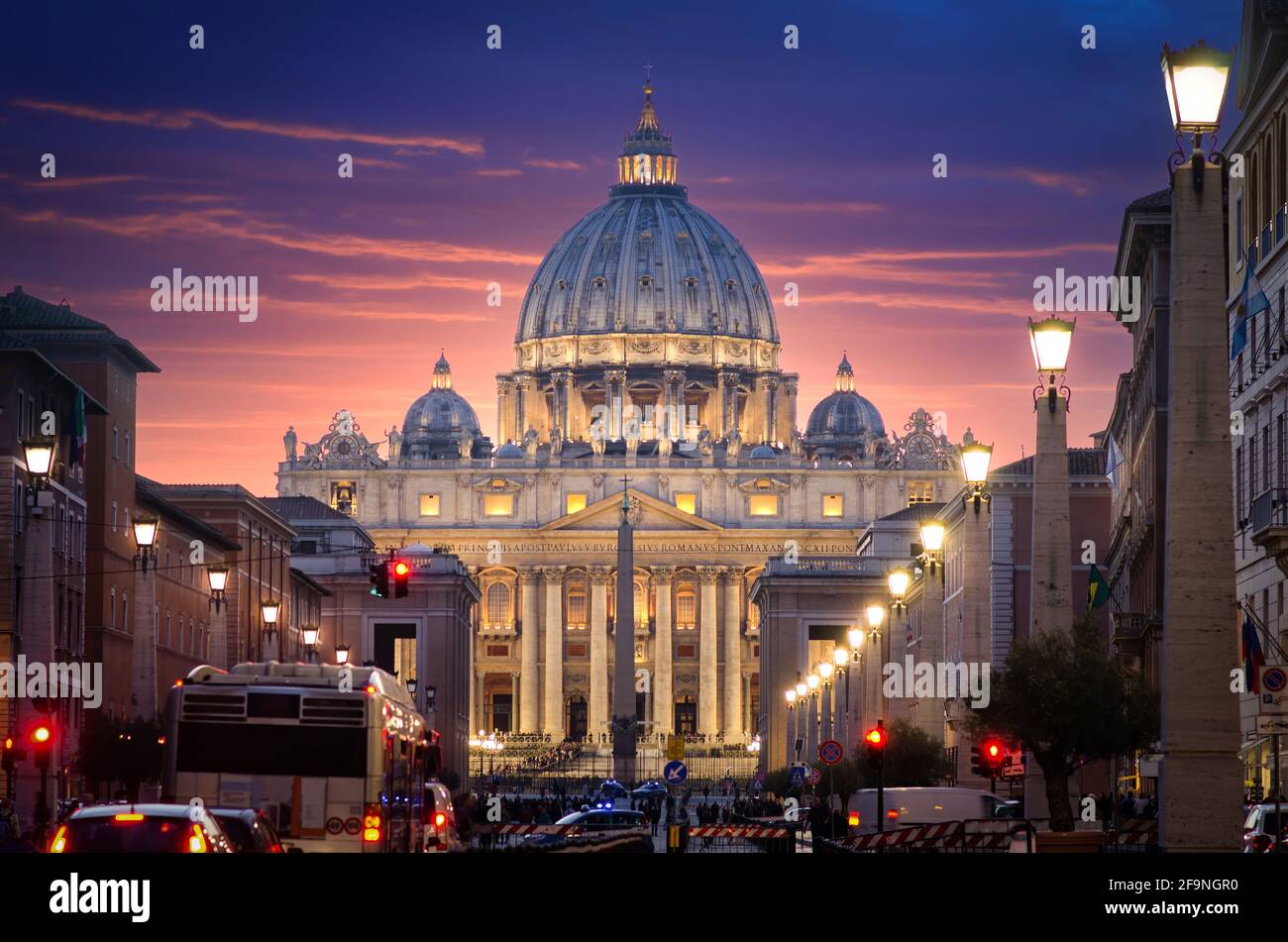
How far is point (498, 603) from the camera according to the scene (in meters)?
197

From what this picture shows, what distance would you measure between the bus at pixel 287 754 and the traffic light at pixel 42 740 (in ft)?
35.7

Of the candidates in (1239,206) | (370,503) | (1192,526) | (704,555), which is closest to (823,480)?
(704,555)

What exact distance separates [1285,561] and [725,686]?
15830cm

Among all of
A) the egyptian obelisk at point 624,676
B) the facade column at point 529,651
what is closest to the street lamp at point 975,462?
the egyptian obelisk at point 624,676

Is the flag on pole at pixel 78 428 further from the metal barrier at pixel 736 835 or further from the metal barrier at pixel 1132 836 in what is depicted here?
the metal barrier at pixel 1132 836

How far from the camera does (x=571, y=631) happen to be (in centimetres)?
19612

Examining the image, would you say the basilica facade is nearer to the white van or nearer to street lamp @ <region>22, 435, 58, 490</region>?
the white van

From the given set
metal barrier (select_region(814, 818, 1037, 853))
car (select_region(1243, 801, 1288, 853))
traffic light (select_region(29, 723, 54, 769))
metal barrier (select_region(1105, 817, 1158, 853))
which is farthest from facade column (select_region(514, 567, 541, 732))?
car (select_region(1243, 801, 1288, 853))

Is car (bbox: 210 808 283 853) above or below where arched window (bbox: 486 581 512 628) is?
below

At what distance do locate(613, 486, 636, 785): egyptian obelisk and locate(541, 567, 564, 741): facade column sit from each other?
72518 millimetres

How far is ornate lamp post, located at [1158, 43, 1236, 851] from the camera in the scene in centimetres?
1892

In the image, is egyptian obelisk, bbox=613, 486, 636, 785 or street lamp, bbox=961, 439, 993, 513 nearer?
street lamp, bbox=961, 439, 993, 513

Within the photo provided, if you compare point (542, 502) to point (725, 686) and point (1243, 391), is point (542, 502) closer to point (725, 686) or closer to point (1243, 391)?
point (725, 686)

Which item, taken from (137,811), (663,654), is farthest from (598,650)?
(137,811)
